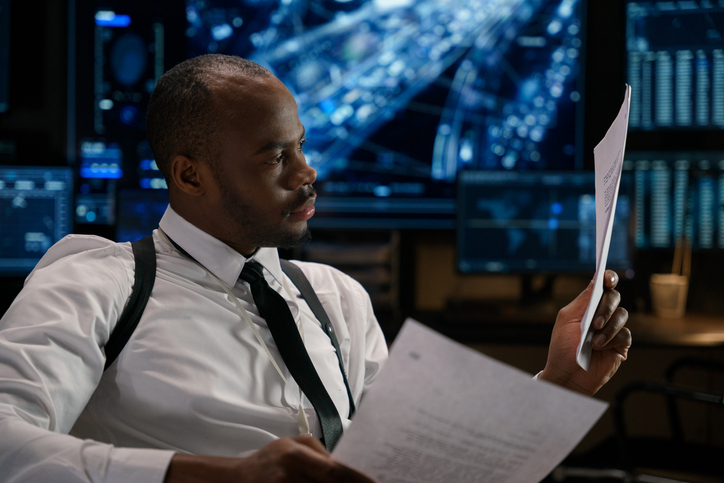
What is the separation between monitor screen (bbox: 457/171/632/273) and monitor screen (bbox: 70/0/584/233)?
0.19 m

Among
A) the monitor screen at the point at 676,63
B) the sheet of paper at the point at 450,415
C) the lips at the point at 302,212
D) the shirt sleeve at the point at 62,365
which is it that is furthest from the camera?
the monitor screen at the point at 676,63

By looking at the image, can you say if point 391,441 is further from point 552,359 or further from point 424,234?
point 424,234

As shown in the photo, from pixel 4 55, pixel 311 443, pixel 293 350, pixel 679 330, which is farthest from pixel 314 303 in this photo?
pixel 4 55

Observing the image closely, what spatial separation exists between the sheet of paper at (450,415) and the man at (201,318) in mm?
259

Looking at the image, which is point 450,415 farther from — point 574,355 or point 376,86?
point 376,86

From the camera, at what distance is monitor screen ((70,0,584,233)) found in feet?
8.75

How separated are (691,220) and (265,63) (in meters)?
1.84

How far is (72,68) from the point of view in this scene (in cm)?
275

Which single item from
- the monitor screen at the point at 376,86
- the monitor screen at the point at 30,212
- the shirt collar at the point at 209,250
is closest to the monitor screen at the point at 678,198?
the monitor screen at the point at 376,86

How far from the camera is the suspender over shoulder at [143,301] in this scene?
88cm

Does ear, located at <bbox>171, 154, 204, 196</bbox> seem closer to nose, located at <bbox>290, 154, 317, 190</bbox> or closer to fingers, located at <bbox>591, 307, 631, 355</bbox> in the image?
nose, located at <bbox>290, 154, 317, 190</bbox>

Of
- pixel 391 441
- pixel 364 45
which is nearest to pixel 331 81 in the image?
pixel 364 45

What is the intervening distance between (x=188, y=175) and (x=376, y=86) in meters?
1.79

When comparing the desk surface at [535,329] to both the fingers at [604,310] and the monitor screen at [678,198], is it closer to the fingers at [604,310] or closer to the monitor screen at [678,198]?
the monitor screen at [678,198]
